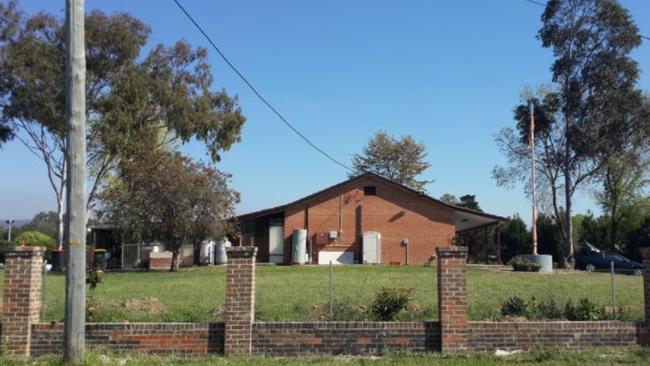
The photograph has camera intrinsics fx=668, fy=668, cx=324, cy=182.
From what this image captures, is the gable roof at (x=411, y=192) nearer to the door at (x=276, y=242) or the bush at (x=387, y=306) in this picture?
the door at (x=276, y=242)

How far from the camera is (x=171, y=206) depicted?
33938 mm

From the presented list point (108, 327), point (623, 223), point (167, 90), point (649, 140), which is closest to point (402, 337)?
point (108, 327)

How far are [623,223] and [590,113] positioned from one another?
73.4 ft

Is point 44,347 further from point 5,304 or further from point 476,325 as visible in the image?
point 476,325

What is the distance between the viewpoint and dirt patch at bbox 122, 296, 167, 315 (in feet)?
44.7

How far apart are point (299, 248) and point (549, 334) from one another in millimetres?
28827


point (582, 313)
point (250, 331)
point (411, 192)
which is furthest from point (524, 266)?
point (250, 331)

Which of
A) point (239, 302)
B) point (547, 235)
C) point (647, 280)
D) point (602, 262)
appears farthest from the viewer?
point (547, 235)

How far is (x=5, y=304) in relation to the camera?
423 inches

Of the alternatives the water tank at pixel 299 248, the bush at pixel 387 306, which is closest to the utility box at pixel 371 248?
the water tank at pixel 299 248

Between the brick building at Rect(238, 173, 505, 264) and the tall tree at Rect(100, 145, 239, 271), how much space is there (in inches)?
273

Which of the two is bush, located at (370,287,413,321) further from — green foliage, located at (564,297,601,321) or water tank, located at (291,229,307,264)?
water tank, located at (291,229,307,264)

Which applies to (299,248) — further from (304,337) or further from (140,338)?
(140,338)

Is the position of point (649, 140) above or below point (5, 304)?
above
